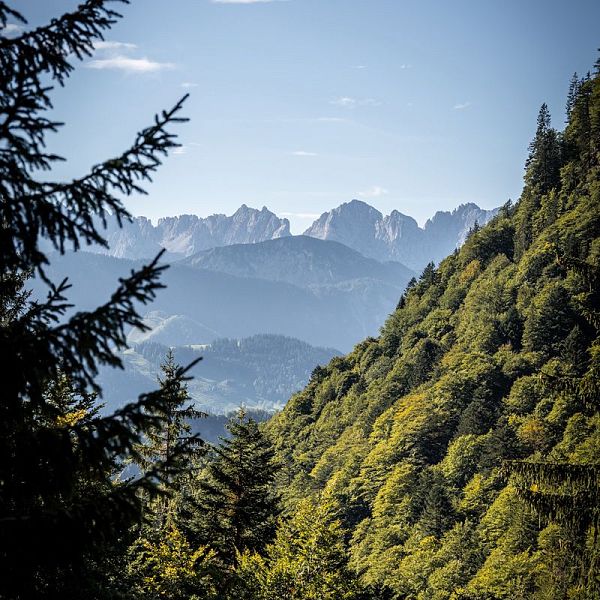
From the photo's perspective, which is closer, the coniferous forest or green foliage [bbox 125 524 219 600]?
the coniferous forest

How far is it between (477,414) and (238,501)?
40.5m

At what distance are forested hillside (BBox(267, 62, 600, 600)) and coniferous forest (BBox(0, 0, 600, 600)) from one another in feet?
0.86

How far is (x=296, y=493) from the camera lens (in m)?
72.1

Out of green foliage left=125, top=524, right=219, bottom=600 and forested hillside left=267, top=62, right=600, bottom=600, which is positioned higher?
forested hillside left=267, top=62, right=600, bottom=600

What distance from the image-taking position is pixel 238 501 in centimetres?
2442

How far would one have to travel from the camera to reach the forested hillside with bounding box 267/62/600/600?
44.0 meters

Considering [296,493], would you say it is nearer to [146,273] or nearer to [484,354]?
[484,354]

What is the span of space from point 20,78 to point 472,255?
285 ft

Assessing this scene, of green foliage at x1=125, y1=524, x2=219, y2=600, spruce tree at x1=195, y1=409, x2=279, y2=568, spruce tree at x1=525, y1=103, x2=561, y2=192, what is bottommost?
green foliage at x1=125, y1=524, x2=219, y2=600

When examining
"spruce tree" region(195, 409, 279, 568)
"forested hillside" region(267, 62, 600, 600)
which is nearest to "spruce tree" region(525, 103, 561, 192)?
"forested hillside" region(267, 62, 600, 600)

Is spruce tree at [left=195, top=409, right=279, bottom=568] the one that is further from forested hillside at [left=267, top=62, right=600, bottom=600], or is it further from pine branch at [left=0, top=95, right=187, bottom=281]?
pine branch at [left=0, top=95, right=187, bottom=281]

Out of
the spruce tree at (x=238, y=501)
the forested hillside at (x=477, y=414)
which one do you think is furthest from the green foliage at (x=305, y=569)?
the forested hillside at (x=477, y=414)

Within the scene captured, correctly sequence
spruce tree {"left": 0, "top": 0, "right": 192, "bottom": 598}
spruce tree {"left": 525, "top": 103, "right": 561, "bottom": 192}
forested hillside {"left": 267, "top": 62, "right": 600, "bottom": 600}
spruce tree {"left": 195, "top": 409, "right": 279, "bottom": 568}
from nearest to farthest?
spruce tree {"left": 0, "top": 0, "right": 192, "bottom": 598}, spruce tree {"left": 195, "top": 409, "right": 279, "bottom": 568}, forested hillside {"left": 267, "top": 62, "right": 600, "bottom": 600}, spruce tree {"left": 525, "top": 103, "right": 561, "bottom": 192}

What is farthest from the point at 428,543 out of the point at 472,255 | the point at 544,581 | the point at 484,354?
the point at 472,255
